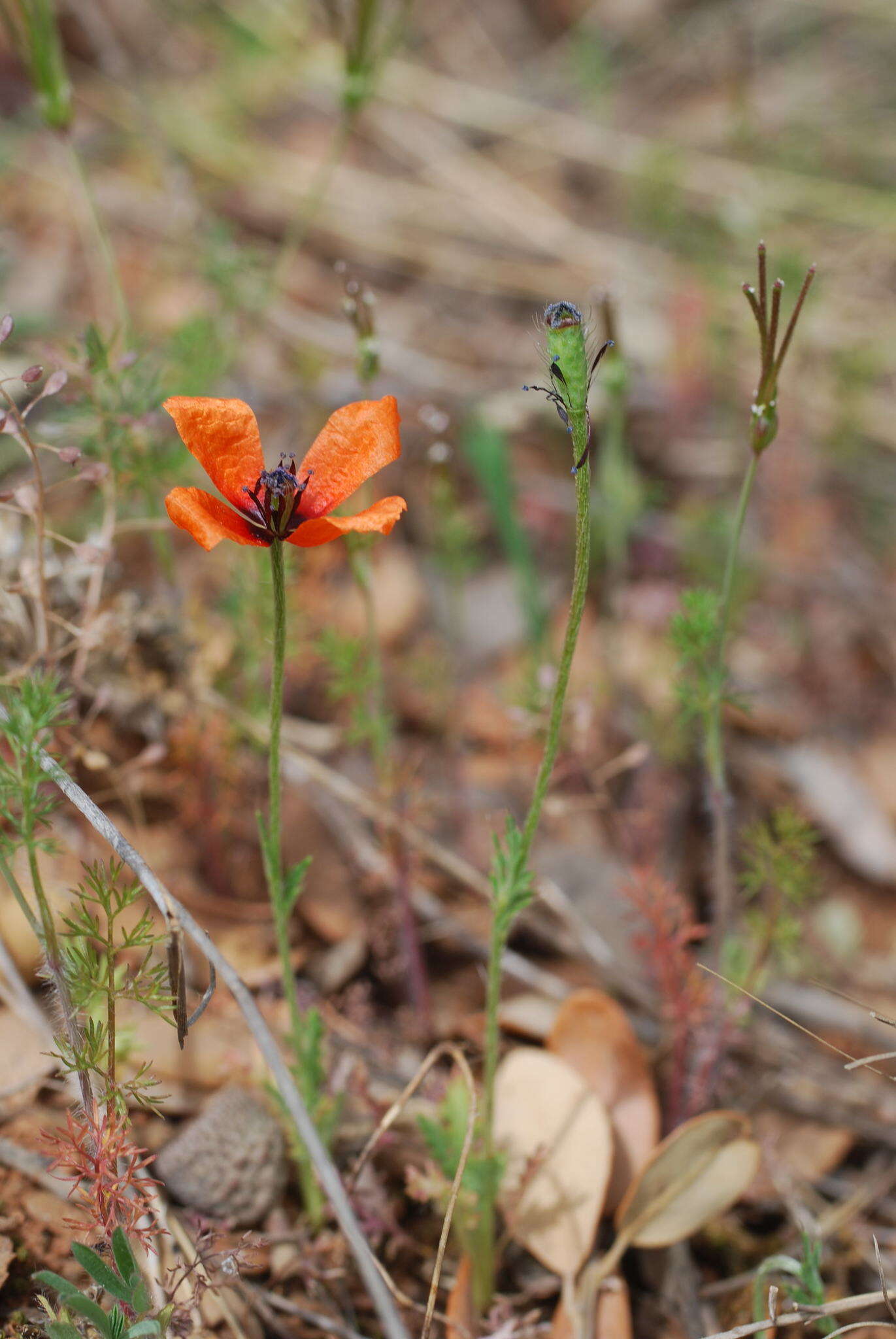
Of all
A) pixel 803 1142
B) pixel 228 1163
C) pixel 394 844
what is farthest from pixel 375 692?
pixel 803 1142

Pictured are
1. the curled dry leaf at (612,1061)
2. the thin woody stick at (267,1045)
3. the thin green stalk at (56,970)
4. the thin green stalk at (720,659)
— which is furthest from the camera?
the curled dry leaf at (612,1061)

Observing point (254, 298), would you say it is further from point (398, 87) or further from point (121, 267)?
point (398, 87)

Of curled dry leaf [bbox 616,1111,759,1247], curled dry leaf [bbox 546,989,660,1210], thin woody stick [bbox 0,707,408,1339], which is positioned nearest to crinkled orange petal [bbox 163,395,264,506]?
thin woody stick [bbox 0,707,408,1339]

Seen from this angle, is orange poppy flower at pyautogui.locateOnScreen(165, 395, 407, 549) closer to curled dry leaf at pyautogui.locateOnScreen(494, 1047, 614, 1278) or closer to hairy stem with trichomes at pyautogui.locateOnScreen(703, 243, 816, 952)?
hairy stem with trichomes at pyautogui.locateOnScreen(703, 243, 816, 952)

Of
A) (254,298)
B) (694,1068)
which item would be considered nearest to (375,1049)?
(694,1068)

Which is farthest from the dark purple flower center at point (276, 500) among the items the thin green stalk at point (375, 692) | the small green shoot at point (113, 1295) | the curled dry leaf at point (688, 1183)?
the curled dry leaf at point (688, 1183)

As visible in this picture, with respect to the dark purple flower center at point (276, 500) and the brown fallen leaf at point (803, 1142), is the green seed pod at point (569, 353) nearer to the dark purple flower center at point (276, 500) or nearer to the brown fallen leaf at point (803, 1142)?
the dark purple flower center at point (276, 500)
